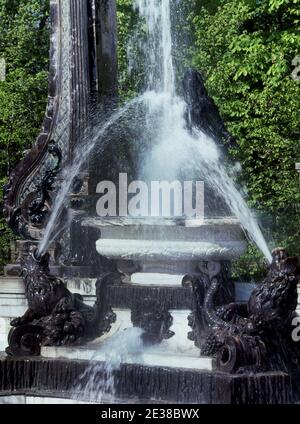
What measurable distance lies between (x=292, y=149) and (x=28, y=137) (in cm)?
662

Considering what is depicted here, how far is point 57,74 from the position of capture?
13789 millimetres

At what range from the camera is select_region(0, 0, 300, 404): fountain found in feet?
31.8

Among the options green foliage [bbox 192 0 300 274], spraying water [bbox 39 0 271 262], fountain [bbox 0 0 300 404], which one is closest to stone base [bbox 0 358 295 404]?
fountain [bbox 0 0 300 404]

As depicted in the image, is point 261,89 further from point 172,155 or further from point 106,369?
point 106,369

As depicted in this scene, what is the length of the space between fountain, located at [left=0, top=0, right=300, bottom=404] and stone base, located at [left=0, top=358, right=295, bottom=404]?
0.4 inches

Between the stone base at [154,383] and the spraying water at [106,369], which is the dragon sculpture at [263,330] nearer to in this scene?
the stone base at [154,383]

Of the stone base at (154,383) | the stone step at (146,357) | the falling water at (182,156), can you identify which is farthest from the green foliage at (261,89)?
the stone base at (154,383)

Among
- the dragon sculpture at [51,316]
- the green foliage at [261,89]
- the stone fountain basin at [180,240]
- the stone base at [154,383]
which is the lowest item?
the stone base at [154,383]

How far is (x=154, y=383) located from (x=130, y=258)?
5.74 ft

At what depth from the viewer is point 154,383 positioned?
9617 millimetres

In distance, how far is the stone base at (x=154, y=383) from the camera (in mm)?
9219

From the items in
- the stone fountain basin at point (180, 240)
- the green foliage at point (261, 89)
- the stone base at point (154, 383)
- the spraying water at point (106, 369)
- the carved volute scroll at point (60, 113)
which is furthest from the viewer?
the green foliage at point (261, 89)

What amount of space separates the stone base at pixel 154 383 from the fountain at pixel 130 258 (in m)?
0.01

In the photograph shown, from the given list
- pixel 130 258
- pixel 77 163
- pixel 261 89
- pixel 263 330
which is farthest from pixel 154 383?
pixel 261 89
